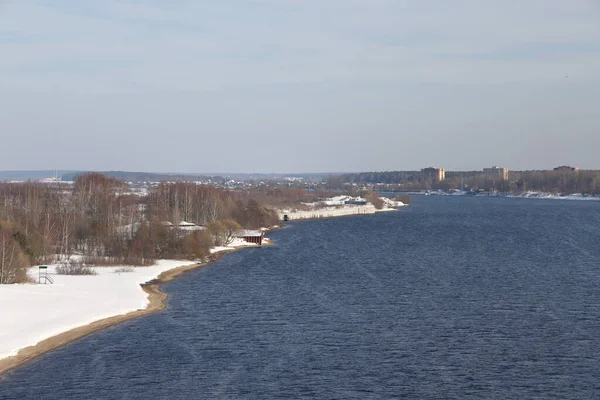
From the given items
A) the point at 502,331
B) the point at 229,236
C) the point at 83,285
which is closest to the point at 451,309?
the point at 502,331

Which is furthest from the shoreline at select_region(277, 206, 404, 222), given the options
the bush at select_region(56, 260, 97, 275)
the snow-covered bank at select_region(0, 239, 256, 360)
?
the snow-covered bank at select_region(0, 239, 256, 360)

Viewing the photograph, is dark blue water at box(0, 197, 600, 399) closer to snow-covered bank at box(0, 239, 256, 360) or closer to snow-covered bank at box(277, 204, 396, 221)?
snow-covered bank at box(0, 239, 256, 360)

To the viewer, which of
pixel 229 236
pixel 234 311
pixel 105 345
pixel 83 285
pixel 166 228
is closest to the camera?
pixel 105 345

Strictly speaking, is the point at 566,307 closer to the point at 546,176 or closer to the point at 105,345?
the point at 105,345

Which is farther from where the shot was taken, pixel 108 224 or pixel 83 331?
pixel 108 224

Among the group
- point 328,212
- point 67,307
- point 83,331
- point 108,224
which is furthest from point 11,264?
point 328,212

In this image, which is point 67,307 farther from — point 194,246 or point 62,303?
point 194,246

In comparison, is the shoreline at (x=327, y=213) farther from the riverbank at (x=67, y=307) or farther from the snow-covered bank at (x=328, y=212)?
the riverbank at (x=67, y=307)
